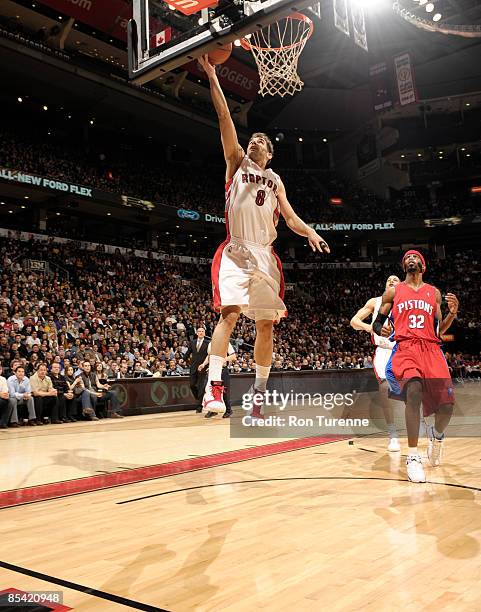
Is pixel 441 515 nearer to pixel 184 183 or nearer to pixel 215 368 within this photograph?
pixel 215 368

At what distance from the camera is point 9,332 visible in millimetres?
12945

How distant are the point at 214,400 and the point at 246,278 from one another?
0.94 m

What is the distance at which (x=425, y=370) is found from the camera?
4.24m

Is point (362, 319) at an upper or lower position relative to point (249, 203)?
lower

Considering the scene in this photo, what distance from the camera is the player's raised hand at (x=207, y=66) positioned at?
3931 millimetres

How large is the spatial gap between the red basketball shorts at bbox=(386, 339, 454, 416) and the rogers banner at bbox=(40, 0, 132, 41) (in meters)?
19.6

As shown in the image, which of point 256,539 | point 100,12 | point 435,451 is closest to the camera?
point 256,539

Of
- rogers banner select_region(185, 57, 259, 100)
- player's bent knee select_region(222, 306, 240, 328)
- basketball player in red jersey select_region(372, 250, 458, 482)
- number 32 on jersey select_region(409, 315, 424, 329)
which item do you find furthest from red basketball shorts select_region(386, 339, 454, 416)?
rogers banner select_region(185, 57, 259, 100)

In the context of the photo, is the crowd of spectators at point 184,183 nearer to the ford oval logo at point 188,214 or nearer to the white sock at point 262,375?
the ford oval logo at point 188,214

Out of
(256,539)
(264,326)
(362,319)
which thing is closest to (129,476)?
(264,326)

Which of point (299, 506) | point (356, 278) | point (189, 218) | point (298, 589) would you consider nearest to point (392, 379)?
point (299, 506)

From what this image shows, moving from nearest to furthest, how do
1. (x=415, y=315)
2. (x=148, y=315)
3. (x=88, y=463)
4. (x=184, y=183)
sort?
(x=415, y=315) < (x=88, y=463) < (x=148, y=315) < (x=184, y=183)

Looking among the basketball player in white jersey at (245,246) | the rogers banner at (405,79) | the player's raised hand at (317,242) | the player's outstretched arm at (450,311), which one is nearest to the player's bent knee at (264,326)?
the basketball player in white jersey at (245,246)

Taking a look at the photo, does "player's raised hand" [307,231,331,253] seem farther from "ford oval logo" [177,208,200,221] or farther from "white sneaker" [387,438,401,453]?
"ford oval logo" [177,208,200,221]
